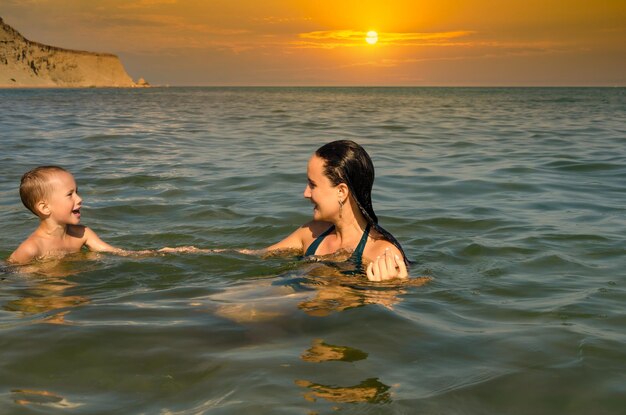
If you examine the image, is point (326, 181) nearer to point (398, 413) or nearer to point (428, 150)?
point (398, 413)

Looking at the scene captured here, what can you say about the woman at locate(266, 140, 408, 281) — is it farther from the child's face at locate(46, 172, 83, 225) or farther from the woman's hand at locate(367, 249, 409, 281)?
the child's face at locate(46, 172, 83, 225)

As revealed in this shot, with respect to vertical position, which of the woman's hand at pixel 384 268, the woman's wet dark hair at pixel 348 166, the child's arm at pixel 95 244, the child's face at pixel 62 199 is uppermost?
the woman's wet dark hair at pixel 348 166

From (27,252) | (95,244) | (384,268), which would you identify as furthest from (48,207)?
(384,268)

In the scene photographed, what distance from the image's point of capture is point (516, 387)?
3500mm

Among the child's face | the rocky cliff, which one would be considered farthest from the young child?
the rocky cliff

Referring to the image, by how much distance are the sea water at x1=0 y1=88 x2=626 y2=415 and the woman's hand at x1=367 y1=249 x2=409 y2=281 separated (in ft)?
0.45

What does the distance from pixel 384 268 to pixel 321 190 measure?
758 mm

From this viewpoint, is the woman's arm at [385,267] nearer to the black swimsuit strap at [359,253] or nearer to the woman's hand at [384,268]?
the woman's hand at [384,268]

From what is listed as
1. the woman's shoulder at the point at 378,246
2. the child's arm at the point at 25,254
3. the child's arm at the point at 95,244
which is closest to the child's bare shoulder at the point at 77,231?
the child's arm at the point at 95,244

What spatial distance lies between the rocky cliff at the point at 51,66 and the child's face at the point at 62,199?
13005cm

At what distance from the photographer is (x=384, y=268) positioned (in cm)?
499

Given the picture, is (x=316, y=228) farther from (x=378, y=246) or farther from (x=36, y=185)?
(x=36, y=185)

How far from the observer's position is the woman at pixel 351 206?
5.16 meters

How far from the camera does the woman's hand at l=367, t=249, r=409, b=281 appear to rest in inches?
196
